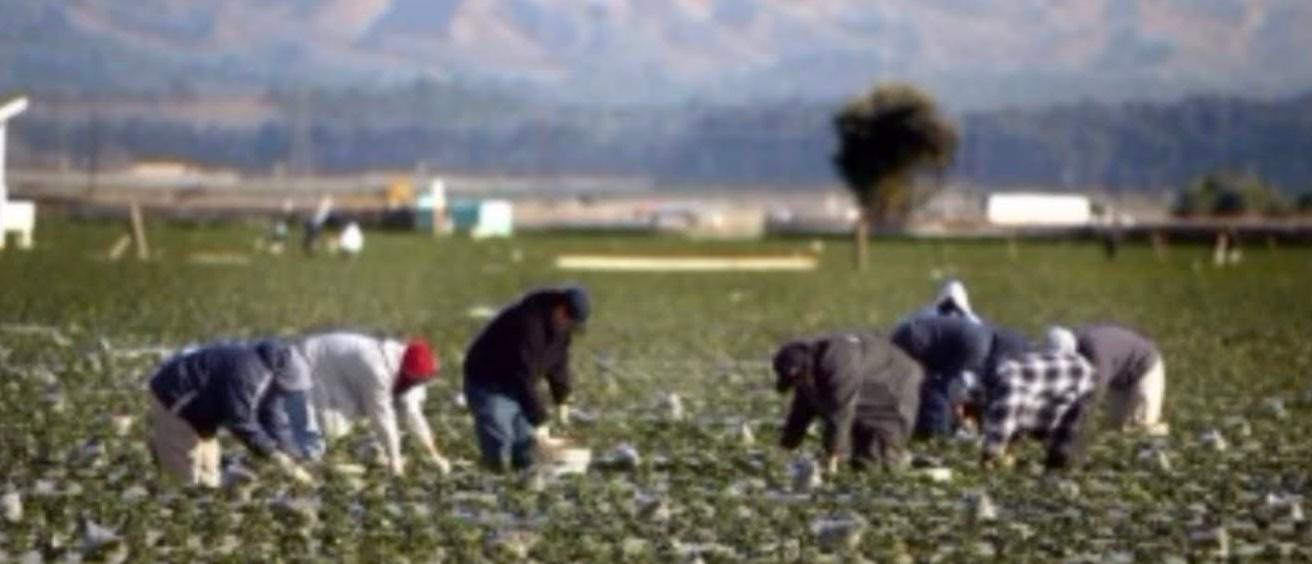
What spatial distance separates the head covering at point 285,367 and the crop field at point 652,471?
1.85 ft

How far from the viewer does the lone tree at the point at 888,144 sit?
156 meters

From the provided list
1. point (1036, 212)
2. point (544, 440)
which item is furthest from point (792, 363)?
point (1036, 212)

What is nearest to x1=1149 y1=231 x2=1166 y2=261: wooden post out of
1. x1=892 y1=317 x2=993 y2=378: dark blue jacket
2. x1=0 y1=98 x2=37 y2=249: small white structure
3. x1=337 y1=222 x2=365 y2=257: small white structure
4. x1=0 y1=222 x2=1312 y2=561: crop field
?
x1=337 y1=222 x2=365 y2=257: small white structure

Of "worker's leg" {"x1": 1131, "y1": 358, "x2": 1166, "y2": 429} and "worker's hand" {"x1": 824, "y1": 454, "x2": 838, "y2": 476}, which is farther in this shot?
"worker's leg" {"x1": 1131, "y1": 358, "x2": 1166, "y2": 429}

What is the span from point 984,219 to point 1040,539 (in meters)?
158

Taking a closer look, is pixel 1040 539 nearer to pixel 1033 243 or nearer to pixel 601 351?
pixel 601 351

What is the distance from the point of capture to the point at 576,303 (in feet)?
94.3

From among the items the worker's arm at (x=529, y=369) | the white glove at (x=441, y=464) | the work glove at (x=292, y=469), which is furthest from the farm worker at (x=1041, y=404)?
the work glove at (x=292, y=469)

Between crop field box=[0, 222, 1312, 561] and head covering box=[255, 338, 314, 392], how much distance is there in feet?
1.85

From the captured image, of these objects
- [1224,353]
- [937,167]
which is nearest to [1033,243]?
[937,167]

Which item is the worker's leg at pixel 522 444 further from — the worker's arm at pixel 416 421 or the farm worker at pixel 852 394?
the farm worker at pixel 852 394

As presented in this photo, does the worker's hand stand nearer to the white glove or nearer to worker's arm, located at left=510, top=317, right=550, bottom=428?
worker's arm, located at left=510, top=317, right=550, bottom=428

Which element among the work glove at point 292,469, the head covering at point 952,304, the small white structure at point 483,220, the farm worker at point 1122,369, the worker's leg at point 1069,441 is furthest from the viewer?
the small white structure at point 483,220

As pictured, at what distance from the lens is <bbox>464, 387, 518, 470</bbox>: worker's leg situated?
28.6 m
